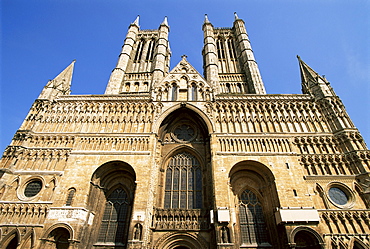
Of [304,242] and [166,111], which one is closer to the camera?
[304,242]

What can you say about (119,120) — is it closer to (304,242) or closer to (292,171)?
(292,171)

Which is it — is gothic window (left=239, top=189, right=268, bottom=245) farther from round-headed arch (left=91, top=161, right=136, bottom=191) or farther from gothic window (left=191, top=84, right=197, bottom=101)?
gothic window (left=191, top=84, right=197, bottom=101)

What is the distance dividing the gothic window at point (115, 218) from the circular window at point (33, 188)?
14.8 ft

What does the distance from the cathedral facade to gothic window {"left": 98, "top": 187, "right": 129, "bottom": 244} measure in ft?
0.22

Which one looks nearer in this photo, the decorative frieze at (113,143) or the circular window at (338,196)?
the circular window at (338,196)

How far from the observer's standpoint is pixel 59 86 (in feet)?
62.2

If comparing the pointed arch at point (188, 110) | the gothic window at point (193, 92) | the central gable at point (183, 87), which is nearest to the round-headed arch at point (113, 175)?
the pointed arch at point (188, 110)

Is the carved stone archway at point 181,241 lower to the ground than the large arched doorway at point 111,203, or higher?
lower

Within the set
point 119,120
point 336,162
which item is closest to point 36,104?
point 119,120

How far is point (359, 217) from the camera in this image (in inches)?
462

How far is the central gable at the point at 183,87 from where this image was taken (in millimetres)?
17672

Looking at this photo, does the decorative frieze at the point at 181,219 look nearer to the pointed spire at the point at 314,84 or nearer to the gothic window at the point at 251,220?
the gothic window at the point at 251,220

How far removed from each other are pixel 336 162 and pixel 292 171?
3.19 meters

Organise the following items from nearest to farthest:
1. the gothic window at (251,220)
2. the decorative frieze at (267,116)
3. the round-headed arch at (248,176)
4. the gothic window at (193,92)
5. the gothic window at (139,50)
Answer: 1. the gothic window at (251,220)
2. the round-headed arch at (248,176)
3. the decorative frieze at (267,116)
4. the gothic window at (193,92)
5. the gothic window at (139,50)
